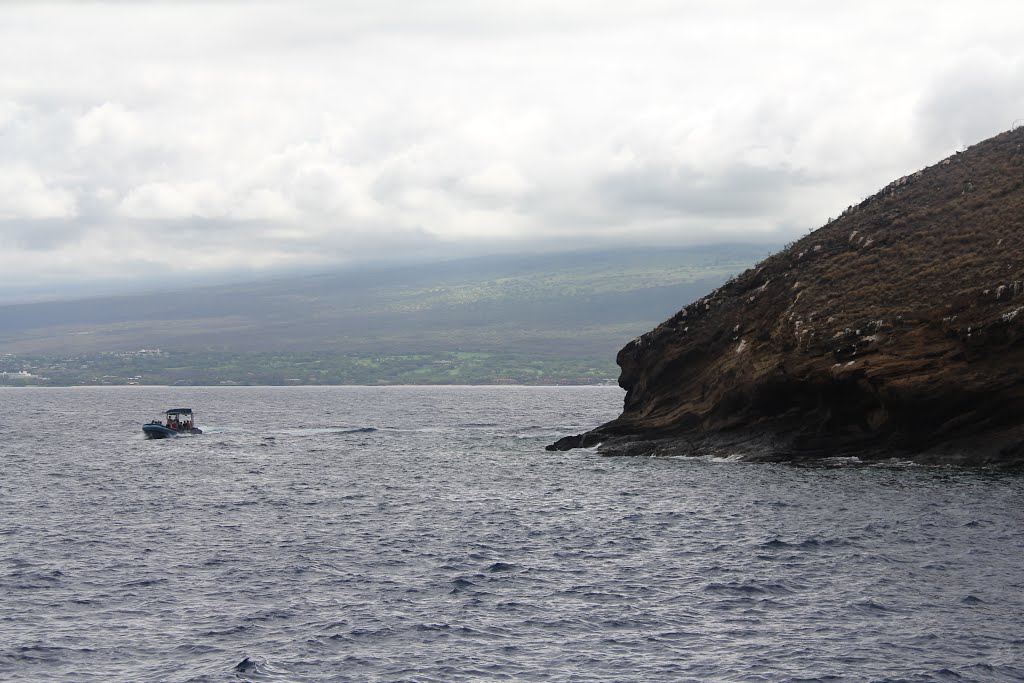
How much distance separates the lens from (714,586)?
4147 centimetres

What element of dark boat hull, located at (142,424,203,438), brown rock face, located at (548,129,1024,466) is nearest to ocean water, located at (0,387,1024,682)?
brown rock face, located at (548,129,1024,466)

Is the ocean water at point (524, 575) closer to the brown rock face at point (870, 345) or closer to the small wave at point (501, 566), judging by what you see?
the small wave at point (501, 566)

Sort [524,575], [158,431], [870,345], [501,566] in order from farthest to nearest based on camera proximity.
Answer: [158,431]
[870,345]
[501,566]
[524,575]

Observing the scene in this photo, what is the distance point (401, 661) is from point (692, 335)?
210ft

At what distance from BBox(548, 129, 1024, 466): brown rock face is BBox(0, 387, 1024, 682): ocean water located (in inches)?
173

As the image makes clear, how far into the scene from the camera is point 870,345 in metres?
74.4

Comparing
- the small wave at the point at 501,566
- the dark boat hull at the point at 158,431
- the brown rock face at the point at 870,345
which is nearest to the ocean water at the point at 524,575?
the small wave at the point at 501,566

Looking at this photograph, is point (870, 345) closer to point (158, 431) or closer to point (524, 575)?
point (524, 575)

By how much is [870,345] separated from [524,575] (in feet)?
130

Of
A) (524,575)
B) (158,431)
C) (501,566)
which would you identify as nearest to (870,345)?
(501,566)

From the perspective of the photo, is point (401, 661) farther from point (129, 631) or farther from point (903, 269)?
point (903, 269)

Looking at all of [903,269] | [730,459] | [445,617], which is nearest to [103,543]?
[445,617]

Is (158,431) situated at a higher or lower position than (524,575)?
A: lower

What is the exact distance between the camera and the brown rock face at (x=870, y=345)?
68.6 metres
